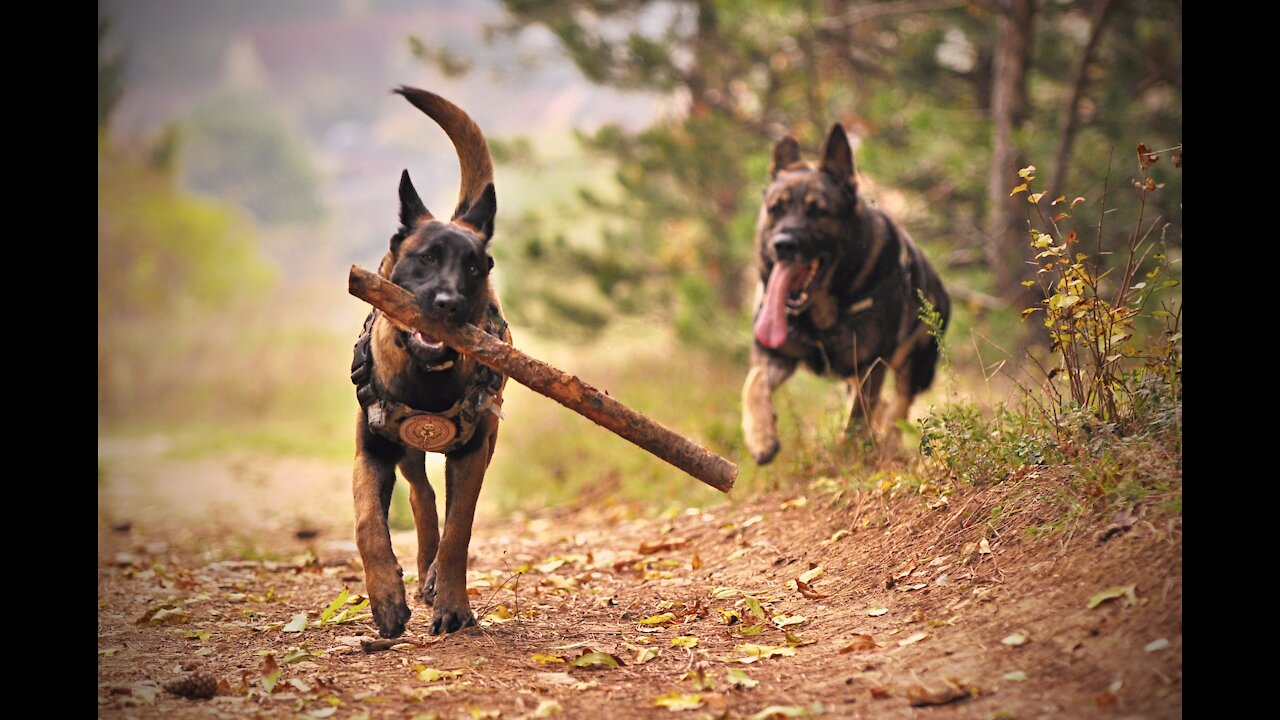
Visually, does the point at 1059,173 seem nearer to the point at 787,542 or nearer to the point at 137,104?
the point at 787,542

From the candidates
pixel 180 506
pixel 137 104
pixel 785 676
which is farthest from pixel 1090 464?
pixel 137 104

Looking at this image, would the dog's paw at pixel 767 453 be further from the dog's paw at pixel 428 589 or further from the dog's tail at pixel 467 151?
the dog's tail at pixel 467 151

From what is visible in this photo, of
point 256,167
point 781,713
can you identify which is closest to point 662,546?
point 781,713

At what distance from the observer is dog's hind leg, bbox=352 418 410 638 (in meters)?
4.47

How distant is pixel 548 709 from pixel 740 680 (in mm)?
660

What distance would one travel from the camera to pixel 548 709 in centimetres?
365

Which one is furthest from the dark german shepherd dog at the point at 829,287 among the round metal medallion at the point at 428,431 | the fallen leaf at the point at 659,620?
the round metal medallion at the point at 428,431

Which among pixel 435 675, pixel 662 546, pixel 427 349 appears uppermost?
pixel 427 349

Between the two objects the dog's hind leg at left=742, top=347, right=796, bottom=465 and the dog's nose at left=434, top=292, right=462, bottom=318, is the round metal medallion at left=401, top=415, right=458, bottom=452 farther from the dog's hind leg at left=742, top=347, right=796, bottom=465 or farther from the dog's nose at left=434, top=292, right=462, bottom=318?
the dog's hind leg at left=742, top=347, right=796, bottom=465

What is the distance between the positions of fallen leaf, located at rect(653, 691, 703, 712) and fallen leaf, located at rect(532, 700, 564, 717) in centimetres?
31

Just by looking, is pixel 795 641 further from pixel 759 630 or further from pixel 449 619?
pixel 449 619

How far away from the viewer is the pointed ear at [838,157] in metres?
6.80

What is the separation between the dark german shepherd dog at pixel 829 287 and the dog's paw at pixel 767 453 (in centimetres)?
16
